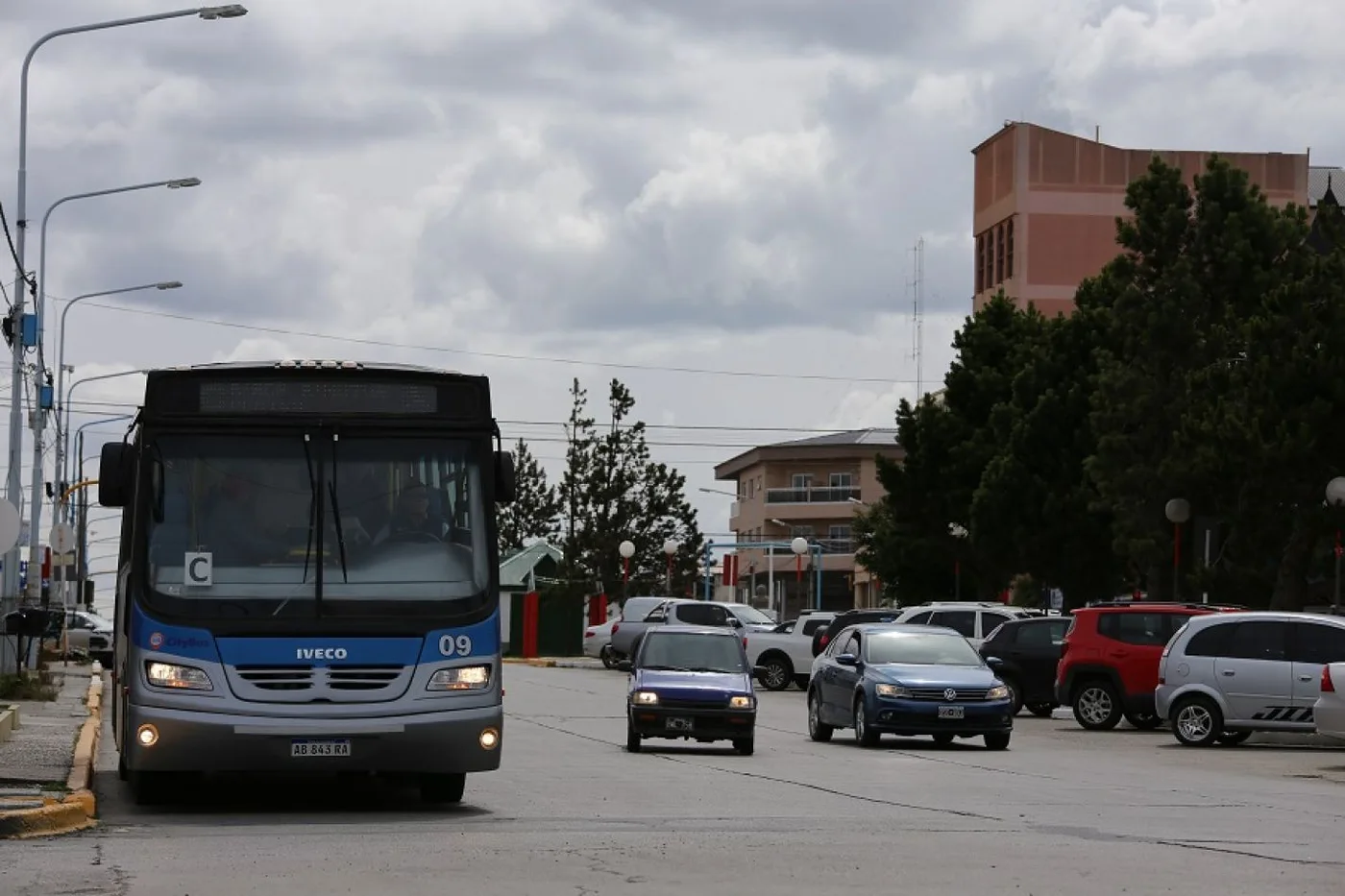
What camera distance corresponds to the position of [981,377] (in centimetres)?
5716

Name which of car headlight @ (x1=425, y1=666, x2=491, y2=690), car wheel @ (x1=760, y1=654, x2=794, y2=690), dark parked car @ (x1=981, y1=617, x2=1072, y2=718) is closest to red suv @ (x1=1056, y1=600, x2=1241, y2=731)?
dark parked car @ (x1=981, y1=617, x2=1072, y2=718)

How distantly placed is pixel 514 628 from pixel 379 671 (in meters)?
62.0

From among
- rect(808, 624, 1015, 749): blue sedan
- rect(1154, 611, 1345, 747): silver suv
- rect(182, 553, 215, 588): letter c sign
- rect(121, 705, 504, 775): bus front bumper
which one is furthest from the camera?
rect(1154, 611, 1345, 747): silver suv

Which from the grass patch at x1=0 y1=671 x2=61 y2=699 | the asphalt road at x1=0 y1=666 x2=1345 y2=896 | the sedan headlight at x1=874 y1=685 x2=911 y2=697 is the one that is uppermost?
the sedan headlight at x1=874 y1=685 x2=911 y2=697

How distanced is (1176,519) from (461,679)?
84.8 feet

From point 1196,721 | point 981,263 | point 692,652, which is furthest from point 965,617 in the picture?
point 981,263

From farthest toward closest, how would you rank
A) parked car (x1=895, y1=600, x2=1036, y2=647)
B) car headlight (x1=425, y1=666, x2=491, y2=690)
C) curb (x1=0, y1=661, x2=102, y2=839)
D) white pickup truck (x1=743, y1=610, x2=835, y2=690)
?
white pickup truck (x1=743, y1=610, x2=835, y2=690), parked car (x1=895, y1=600, x2=1036, y2=647), car headlight (x1=425, y1=666, x2=491, y2=690), curb (x1=0, y1=661, x2=102, y2=839)

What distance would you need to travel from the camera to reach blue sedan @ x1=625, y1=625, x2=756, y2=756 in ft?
88.2

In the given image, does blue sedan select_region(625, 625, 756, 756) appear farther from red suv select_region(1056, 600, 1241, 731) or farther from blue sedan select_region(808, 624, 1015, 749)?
red suv select_region(1056, 600, 1241, 731)

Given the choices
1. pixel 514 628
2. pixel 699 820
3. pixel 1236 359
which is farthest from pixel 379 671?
pixel 514 628

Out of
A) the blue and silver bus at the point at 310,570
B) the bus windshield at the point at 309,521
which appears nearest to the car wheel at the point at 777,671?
the blue and silver bus at the point at 310,570

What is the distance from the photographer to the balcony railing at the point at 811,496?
11731 cm

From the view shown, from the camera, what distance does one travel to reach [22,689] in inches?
1368

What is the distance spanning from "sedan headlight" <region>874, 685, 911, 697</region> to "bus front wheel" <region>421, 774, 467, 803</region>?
10703mm
